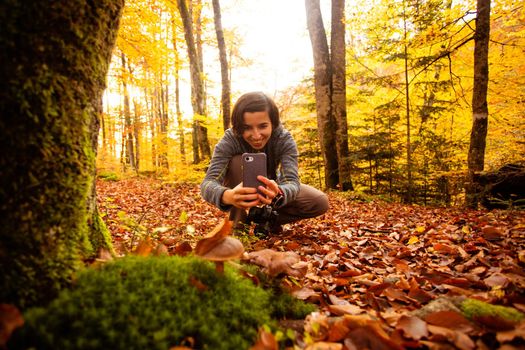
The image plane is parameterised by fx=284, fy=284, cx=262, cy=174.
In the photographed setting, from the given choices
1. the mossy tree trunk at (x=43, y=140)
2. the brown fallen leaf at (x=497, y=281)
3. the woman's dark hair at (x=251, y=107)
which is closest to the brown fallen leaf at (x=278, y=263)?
the mossy tree trunk at (x=43, y=140)

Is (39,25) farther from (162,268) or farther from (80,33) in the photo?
(162,268)

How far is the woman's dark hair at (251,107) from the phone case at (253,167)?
83 centimetres

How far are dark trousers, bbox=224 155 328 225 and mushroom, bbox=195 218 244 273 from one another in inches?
97.4

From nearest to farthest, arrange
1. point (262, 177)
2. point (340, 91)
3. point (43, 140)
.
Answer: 1. point (43, 140)
2. point (262, 177)
3. point (340, 91)

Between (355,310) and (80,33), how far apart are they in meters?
1.92

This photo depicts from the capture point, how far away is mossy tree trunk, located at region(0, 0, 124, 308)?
3.25 ft

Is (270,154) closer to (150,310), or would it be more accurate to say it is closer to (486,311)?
(486,311)

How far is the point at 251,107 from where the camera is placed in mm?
3254

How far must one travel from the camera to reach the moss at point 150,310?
0.93m

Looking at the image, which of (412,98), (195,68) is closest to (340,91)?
(412,98)

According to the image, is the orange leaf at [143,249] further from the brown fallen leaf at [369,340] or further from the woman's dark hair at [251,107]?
the woman's dark hair at [251,107]

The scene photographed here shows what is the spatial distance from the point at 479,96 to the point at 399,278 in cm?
563

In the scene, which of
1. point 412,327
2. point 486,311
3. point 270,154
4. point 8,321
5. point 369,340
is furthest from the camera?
point 270,154

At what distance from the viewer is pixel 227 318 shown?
1.23 metres
